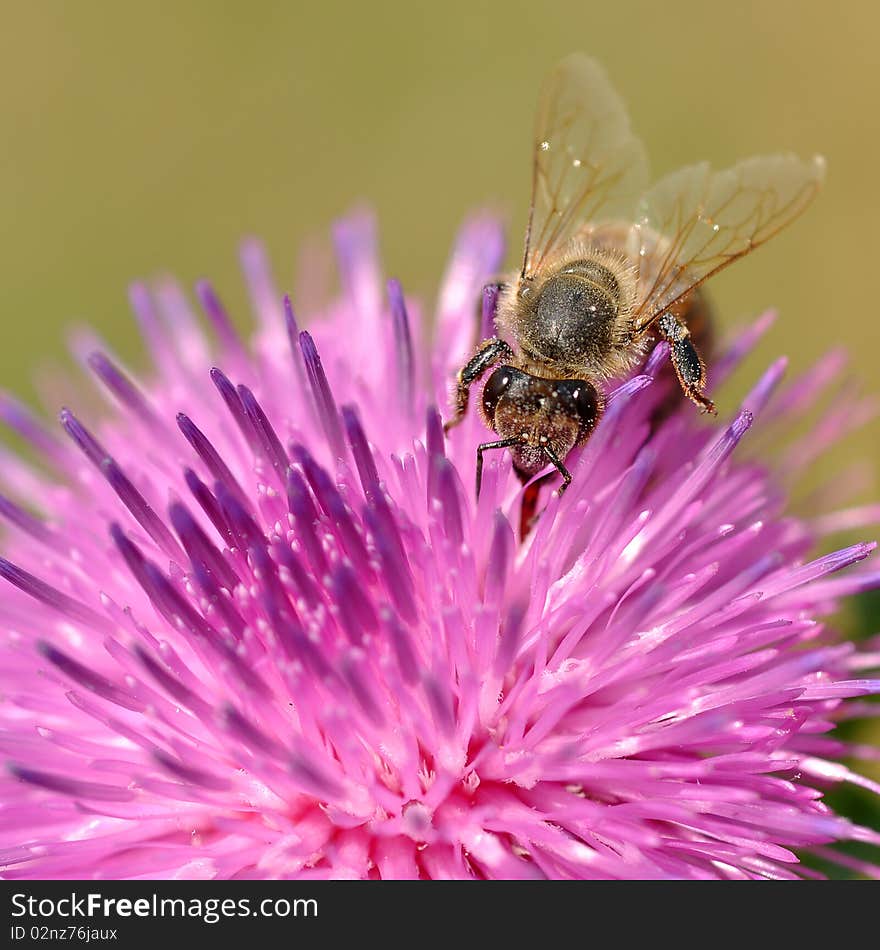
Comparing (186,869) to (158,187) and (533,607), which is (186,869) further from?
(158,187)

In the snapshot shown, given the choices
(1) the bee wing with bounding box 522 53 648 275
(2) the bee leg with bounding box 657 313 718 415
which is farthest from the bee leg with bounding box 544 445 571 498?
(1) the bee wing with bounding box 522 53 648 275

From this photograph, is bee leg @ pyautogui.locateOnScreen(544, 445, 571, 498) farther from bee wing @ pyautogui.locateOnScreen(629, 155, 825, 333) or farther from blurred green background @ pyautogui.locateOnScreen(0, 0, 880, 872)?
blurred green background @ pyautogui.locateOnScreen(0, 0, 880, 872)

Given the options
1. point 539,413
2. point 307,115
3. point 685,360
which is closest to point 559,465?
point 539,413

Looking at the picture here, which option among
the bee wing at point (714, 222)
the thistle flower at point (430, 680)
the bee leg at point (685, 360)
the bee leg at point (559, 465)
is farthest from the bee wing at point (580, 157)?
the bee leg at point (559, 465)

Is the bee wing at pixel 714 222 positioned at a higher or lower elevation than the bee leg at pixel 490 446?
higher

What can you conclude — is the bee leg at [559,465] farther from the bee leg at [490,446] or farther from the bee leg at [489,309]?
the bee leg at [489,309]
